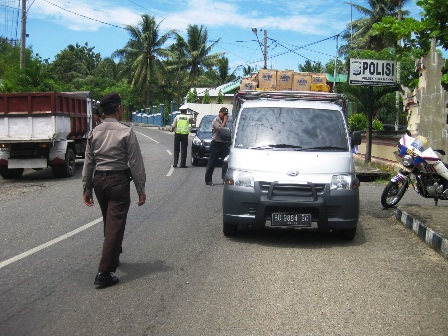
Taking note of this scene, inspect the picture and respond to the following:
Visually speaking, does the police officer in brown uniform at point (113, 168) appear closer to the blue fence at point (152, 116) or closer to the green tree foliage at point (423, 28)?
the green tree foliage at point (423, 28)

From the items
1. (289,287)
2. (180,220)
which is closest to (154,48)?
(180,220)

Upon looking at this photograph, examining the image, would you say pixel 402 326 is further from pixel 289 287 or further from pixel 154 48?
pixel 154 48

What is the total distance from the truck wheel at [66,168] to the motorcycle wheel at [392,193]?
879 centimetres

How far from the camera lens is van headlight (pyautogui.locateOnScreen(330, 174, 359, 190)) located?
291 inches

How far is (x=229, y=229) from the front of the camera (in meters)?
7.88

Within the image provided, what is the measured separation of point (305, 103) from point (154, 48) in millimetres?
51335

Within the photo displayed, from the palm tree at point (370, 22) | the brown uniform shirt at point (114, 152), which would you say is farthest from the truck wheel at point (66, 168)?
the palm tree at point (370, 22)

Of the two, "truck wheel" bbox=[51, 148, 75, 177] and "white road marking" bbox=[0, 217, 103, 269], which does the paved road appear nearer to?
"white road marking" bbox=[0, 217, 103, 269]

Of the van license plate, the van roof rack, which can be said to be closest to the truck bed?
the van roof rack

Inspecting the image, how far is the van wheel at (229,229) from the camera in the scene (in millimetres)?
7836

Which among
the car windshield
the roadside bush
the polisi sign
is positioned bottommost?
the car windshield

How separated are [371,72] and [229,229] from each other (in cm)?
1043

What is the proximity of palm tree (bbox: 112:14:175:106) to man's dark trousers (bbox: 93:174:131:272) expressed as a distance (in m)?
52.6

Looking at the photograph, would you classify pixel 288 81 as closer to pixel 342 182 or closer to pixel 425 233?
pixel 425 233
